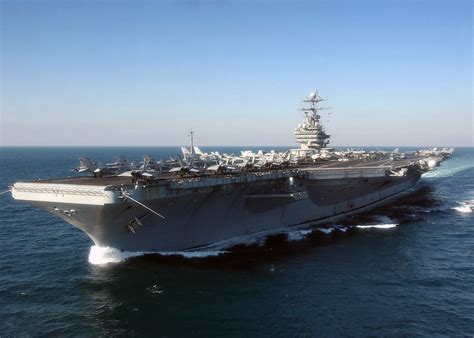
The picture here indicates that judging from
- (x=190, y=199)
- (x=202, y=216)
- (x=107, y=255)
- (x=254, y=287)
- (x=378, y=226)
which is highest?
(x=190, y=199)

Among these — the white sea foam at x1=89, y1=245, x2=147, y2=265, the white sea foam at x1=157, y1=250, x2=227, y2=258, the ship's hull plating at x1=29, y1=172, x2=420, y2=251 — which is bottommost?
the white sea foam at x1=157, y1=250, x2=227, y2=258

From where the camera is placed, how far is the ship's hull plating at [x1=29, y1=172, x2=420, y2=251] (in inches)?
628

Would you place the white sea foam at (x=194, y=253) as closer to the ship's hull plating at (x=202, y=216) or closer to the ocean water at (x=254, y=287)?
the ocean water at (x=254, y=287)

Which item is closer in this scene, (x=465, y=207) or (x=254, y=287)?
(x=254, y=287)

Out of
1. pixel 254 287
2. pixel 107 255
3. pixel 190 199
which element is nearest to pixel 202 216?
pixel 190 199

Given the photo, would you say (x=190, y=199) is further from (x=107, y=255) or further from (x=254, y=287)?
(x=254, y=287)

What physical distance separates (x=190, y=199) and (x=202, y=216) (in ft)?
4.92

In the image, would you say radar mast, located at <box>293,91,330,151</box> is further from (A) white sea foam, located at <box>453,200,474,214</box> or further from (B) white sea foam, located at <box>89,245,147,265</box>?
(B) white sea foam, located at <box>89,245,147,265</box>

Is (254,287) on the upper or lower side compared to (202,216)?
lower

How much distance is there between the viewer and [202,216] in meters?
18.6

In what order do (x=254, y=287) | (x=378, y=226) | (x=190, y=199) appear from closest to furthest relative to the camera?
(x=254, y=287)
(x=190, y=199)
(x=378, y=226)

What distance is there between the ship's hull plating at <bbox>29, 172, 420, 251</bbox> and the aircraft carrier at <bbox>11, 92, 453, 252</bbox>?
4cm

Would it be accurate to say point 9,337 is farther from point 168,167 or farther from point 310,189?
point 310,189

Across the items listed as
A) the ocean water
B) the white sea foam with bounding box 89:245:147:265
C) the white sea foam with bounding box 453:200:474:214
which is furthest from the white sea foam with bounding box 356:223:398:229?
the white sea foam with bounding box 89:245:147:265
